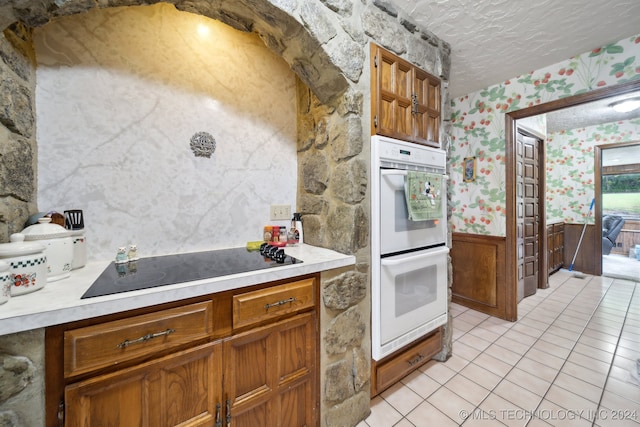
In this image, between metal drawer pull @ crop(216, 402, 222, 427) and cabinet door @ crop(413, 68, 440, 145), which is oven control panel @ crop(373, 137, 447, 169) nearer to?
cabinet door @ crop(413, 68, 440, 145)

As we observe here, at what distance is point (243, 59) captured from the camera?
157 centimetres

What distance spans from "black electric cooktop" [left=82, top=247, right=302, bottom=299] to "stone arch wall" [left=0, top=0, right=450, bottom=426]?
12.9 inches

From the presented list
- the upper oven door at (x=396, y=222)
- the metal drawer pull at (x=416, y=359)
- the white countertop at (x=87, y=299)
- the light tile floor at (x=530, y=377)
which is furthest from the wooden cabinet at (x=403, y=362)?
the white countertop at (x=87, y=299)

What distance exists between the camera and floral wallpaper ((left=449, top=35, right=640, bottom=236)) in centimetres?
194

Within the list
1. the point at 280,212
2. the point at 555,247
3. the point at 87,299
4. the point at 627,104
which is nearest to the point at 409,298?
the point at 280,212

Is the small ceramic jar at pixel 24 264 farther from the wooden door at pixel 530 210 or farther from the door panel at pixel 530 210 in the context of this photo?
the door panel at pixel 530 210

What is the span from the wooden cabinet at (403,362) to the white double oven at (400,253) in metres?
0.13

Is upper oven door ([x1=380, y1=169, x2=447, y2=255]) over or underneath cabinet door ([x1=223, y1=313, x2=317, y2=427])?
over

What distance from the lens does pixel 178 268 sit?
1.07m

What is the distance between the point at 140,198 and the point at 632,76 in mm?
3452

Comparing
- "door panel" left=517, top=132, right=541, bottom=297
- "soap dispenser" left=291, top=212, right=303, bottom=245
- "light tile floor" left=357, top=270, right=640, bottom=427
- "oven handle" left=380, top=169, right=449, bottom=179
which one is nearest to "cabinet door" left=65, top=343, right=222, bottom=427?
"soap dispenser" left=291, top=212, right=303, bottom=245

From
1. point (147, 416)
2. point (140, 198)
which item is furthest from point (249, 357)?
point (140, 198)

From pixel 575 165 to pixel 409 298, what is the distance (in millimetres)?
4686

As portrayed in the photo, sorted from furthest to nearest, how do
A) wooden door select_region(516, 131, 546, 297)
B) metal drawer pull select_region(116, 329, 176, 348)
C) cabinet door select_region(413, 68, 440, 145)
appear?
wooden door select_region(516, 131, 546, 297) < cabinet door select_region(413, 68, 440, 145) < metal drawer pull select_region(116, 329, 176, 348)
